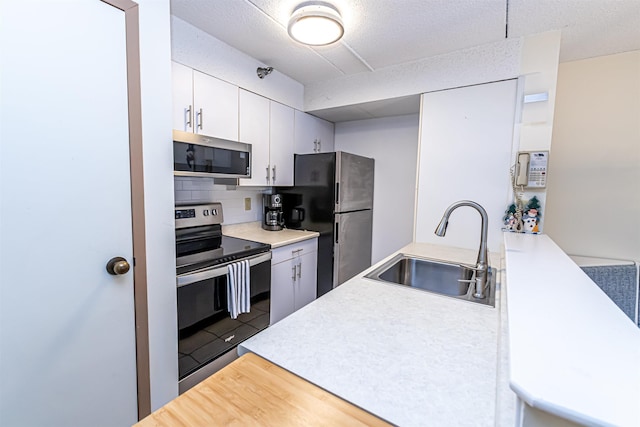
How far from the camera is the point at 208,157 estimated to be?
179 cm

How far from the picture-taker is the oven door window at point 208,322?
156cm

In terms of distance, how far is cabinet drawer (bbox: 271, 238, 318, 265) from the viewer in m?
2.21

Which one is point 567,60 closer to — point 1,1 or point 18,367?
point 1,1

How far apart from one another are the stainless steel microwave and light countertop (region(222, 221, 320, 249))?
1.87ft

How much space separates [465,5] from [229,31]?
1.48 metres

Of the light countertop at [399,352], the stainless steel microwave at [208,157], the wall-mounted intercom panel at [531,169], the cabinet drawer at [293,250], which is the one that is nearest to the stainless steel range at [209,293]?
the cabinet drawer at [293,250]

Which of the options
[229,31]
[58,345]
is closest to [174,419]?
[58,345]

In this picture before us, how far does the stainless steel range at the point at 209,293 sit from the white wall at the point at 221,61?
1.01 metres

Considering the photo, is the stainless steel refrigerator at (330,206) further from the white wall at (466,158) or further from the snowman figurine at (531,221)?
the snowman figurine at (531,221)

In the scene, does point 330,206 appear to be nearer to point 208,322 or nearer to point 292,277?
point 292,277

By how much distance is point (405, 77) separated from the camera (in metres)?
2.32

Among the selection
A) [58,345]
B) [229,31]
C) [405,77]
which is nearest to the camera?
[58,345]

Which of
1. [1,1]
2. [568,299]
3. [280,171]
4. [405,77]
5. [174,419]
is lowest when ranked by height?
[174,419]

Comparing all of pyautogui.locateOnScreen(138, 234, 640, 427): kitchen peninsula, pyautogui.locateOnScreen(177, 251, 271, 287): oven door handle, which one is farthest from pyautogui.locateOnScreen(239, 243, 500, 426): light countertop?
pyautogui.locateOnScreen(177, 251, 271, 287): oven door handle
